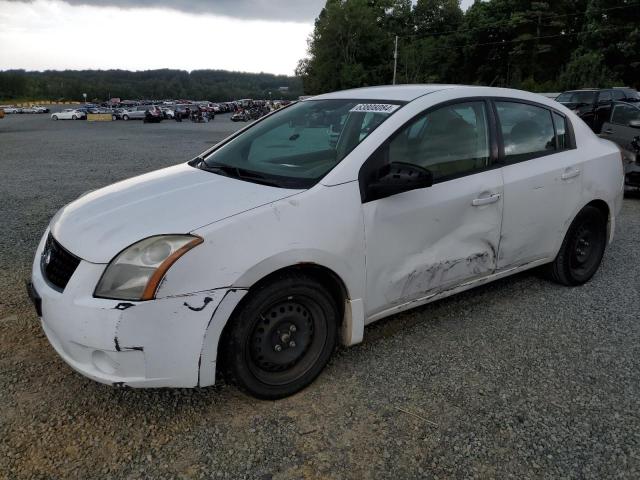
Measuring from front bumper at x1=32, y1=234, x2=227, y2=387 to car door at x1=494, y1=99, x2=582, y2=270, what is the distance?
2.13 metres

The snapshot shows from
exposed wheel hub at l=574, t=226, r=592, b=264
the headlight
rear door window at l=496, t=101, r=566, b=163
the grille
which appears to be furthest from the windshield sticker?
exposed wheel hub at l=574, t=226, r=592, b=264

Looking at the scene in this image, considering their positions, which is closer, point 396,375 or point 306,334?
point 306,334

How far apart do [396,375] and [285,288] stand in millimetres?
899

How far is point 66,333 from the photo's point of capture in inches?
89.5

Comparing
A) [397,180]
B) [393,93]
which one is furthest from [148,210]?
[393,93]

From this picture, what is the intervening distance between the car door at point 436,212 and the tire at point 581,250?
3.07 ft

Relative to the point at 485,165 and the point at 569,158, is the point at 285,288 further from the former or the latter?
the point at 569,158

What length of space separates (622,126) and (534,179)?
614 cm

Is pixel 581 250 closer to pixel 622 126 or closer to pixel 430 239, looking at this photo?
pixel 430 239

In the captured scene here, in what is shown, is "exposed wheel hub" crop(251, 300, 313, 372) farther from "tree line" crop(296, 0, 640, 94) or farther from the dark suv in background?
"tree line" crop(296, 0, 640, 94)

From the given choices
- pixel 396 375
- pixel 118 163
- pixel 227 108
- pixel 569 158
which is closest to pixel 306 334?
pixel 396 375

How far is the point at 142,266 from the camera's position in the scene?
2201 millimetres

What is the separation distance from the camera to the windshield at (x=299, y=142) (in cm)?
283

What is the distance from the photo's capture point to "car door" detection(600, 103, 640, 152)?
26.1 feet
